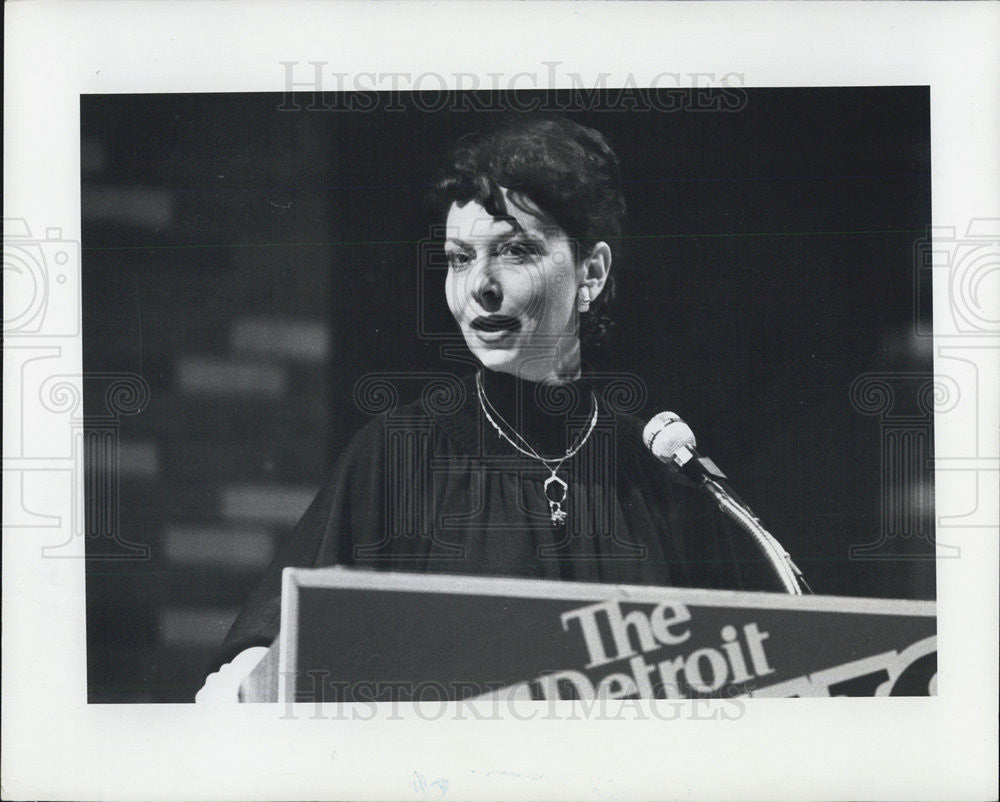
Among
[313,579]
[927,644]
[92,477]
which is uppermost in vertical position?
[92,477]

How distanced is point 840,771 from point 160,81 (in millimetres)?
2689

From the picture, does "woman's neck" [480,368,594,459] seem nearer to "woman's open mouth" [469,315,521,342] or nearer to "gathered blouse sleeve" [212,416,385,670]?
"woman's open mouth" [469,315,521,342]

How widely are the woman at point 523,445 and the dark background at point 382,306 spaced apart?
0.24 feet

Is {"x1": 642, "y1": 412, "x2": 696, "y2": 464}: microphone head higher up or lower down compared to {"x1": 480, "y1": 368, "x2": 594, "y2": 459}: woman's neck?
lower down

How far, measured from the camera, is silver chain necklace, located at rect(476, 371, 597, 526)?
122 inches

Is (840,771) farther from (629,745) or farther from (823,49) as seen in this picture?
(823,49)

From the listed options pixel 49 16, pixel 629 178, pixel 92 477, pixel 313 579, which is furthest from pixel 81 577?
pixel 629 178

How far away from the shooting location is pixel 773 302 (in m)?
3.14

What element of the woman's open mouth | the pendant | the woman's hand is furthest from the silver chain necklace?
the woman's hand

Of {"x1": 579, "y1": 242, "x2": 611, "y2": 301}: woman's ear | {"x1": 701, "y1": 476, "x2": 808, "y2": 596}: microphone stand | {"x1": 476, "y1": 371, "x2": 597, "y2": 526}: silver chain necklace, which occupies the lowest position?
{"x1": 701, "y1": 476, "x2": 808, "y2": 596}: microphone stand

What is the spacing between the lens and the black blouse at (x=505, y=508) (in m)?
3.09

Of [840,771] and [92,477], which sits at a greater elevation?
[92,477]

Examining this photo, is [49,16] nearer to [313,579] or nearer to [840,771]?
[313,579]

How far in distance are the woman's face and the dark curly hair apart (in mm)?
34
